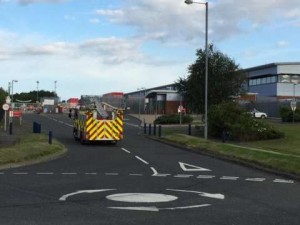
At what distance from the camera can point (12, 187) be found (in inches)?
505

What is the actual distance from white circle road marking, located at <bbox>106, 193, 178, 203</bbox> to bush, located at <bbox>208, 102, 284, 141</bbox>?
979 inches

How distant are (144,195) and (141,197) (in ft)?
1.15

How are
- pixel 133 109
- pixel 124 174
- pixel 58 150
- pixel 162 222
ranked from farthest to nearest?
pixel 133 109 → pixel 58 150 → pixel 124 174 → pixel 162 222

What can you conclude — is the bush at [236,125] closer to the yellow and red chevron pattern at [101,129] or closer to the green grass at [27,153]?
the yellow and red chevron pattern at [101,129]

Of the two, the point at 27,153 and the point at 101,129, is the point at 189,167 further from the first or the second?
the point at 101,129

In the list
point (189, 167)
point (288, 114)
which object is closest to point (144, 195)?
point (189, 167)

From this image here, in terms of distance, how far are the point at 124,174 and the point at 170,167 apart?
9.98 feet

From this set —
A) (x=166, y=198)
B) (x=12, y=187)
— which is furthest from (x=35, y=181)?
(x=166, y=198)

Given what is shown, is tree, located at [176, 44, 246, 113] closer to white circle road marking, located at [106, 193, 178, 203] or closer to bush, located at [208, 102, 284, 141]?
bush, located at [208, 102, 284, 141]

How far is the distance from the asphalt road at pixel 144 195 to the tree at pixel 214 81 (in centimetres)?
2253

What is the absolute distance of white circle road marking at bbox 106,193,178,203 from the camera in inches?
430

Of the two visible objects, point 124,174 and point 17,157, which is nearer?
point 124,174

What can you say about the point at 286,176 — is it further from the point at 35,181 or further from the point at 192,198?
the point at 35,181

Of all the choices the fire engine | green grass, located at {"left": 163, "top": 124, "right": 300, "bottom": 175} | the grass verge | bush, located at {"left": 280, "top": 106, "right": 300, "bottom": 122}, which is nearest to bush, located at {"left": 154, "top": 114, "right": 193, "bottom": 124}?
bush, located at {"left": 280, "top": 106, "right": 300, "bottom": 122}
